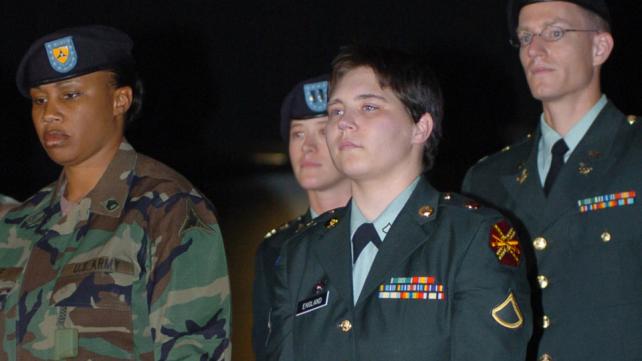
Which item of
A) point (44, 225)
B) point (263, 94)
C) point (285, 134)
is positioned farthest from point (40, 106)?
point (263, 94)

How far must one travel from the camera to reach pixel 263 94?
4.41 metres

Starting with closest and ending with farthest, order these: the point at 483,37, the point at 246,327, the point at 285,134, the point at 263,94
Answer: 1. the point at 285,134
2. the point at 483,37
3. the point at 263,94
4. the point at 246,327

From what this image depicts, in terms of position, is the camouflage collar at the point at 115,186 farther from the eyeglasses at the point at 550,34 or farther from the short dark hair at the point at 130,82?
the eyeglasses at the point at 550,34

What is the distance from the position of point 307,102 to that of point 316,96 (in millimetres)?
33


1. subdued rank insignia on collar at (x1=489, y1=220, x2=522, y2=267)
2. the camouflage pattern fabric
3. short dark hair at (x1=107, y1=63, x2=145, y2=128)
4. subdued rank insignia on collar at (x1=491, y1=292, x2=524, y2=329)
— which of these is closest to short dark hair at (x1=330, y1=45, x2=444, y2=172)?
subdued rank insignia on collar at (x1=489, y1=220, x2=522, y2=267)

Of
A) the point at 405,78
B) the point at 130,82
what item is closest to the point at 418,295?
the point at 405,78

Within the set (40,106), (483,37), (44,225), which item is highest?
(483,37)

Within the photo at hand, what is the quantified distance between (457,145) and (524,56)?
1490mm

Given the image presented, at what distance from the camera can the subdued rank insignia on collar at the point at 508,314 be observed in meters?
2.04

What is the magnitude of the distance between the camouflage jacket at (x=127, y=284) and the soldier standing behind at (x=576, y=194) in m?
0.73

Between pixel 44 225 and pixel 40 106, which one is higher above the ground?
pixel 40 106

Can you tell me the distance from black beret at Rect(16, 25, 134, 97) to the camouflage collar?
198 mm

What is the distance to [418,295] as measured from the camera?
2113 mm

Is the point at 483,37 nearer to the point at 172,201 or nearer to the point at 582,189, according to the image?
the point at 582,189
